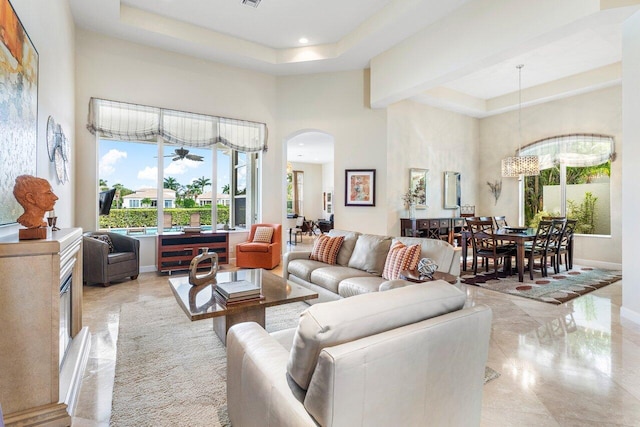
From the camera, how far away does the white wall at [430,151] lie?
6.45 metres

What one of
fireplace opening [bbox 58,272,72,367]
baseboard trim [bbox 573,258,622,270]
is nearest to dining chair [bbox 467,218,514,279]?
baseboard trim [bbox 573,258,622,270]

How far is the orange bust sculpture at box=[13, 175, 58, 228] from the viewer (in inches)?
67.2

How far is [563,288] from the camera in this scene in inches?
181

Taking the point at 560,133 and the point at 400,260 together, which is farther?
the point at 560,133

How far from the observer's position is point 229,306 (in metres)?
2.38

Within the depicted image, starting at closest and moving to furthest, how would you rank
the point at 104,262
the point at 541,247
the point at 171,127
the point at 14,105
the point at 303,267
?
the point at 14,105 → the point at 303,267 → the point at 104,262 → the point at 541,247 → the point at 171,127

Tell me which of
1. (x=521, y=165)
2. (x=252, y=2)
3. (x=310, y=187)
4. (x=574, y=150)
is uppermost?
(x=252, y=2)

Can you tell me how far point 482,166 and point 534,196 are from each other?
1398 millimetres

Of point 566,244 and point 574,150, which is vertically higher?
point 574,150

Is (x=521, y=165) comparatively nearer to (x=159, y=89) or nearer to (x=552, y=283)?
(x=552, y=283)

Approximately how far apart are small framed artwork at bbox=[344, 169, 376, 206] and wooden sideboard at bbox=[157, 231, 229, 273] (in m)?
2.45

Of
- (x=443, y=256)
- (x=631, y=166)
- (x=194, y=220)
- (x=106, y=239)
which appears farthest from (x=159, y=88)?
(x=631, y=166)

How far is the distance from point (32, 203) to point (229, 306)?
1309 millimetres

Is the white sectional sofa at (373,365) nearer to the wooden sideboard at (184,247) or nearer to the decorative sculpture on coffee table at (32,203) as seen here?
the decorative sculpture on coffee table at (32,203)
